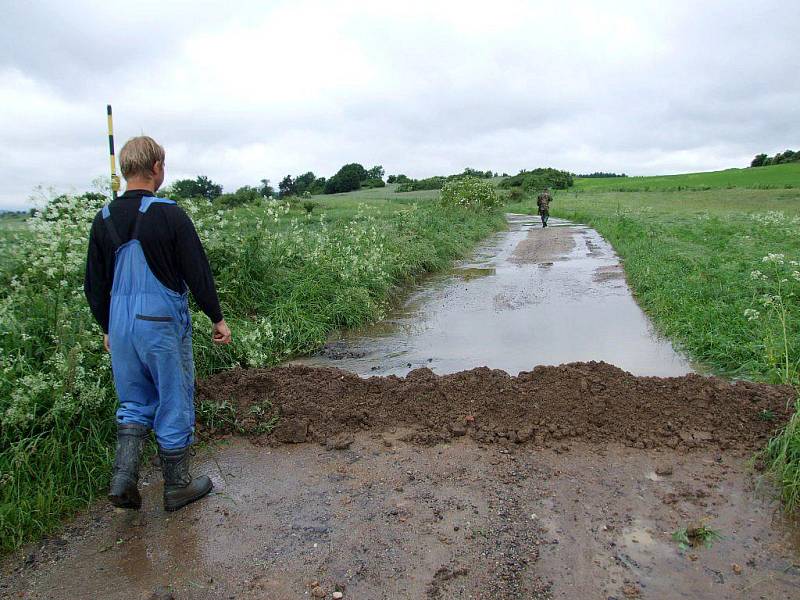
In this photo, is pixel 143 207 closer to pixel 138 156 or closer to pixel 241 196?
pixel 138 156

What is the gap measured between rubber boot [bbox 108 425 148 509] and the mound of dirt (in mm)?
1136

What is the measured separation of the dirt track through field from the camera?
2.71m

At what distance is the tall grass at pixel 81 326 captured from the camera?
3475 mm

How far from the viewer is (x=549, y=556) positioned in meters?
2.83

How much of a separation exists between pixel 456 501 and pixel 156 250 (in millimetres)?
2191

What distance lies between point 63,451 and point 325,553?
1.91 m

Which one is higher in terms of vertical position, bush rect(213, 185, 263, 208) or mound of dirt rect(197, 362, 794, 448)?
bush rect(213, 185, 263, 208)

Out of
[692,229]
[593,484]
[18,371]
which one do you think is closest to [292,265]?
[18,371]

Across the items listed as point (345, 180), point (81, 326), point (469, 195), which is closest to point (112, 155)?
point (81, 326)

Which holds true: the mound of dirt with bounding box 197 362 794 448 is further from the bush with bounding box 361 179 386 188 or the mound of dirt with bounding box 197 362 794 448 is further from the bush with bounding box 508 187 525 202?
the bush with bounding box 361 179 386 188

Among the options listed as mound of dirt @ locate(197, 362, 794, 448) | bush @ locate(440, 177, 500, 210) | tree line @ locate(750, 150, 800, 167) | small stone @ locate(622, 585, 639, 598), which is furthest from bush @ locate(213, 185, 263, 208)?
tree line @ locate(750, 150, 800, 167)

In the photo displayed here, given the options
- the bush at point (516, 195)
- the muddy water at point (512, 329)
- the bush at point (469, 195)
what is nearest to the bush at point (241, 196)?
the bush at point (469, 195)

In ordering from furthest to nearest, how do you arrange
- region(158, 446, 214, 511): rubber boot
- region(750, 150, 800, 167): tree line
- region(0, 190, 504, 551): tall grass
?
region(750, 150, 800, 167): tree line, region(0, 190, 504, 551): tall grass, region(158, 446, 214, 511): rubber boot

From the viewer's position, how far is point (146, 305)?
3.08 m
